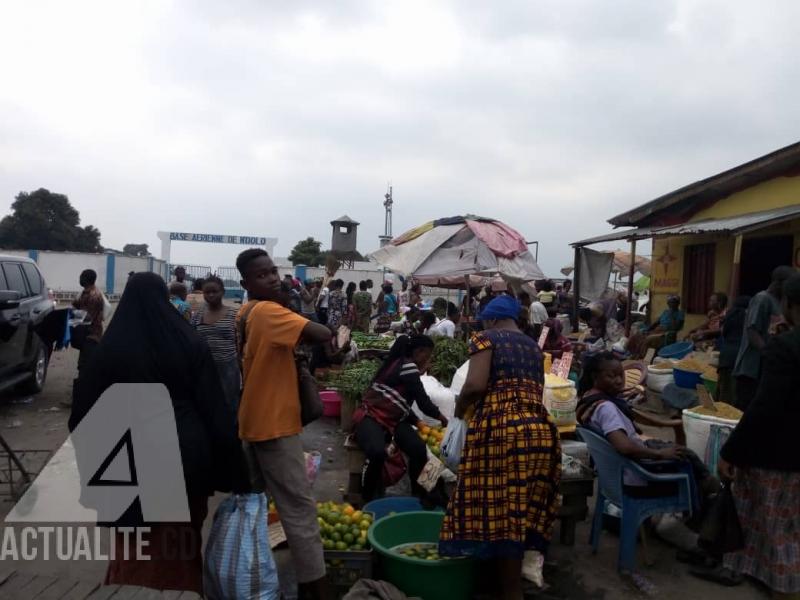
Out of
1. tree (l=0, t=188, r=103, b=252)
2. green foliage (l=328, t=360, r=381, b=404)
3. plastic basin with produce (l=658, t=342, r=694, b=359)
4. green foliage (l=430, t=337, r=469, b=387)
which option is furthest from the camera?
tree (l=0, t=188, r=103, b=252)

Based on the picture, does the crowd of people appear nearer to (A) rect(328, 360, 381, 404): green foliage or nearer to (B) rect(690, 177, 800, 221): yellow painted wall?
(A) rect(328, 360, 381, 404): green foliage

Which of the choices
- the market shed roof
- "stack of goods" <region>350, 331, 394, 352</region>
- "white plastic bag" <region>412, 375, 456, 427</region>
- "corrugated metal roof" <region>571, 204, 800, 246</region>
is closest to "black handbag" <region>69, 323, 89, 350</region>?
"stack of goods" <region>350, 331, 394, 352</region>

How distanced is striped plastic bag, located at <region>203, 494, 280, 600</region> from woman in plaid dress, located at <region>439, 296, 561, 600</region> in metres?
1.01

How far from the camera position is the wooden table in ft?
7.04

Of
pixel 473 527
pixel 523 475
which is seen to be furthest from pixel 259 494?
pixel 523 475

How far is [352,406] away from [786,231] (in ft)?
27.1

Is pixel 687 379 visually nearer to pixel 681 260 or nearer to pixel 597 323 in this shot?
pixel 597 323

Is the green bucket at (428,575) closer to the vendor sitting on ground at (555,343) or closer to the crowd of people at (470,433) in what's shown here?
the crowd of people at (470,433)

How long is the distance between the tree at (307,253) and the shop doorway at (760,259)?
32.6 metres

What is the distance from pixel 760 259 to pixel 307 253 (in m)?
34.1

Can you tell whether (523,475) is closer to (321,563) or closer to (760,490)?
(321,563)

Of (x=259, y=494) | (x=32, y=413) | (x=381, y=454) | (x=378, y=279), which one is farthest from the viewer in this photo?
(x=378, y=279)

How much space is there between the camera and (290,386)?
10.3 ft

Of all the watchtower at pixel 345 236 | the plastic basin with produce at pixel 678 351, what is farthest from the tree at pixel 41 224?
the plastic basin with produce at pixel 678 351
